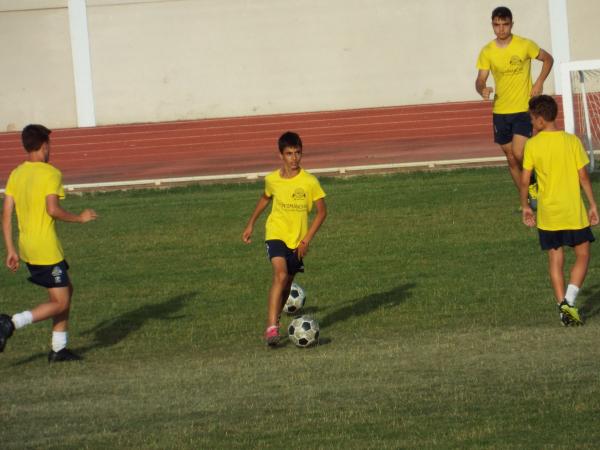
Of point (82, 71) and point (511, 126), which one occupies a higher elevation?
point (82, 71)

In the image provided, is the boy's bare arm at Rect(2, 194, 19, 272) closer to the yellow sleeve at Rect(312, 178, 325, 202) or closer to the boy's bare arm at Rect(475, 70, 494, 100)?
the yellow sleeve at Rect(312, 178, 325, 202)

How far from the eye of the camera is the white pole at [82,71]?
36.6m

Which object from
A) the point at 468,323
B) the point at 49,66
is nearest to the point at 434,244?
the point at 468,323

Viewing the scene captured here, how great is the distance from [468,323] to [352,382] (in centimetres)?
215

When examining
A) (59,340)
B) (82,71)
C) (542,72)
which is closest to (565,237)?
(59,340)

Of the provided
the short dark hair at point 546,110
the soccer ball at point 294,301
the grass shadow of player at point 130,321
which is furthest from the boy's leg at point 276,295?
the short dark hair at point 546,110

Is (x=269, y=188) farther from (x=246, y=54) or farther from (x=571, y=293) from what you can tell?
(x=246, y=54)

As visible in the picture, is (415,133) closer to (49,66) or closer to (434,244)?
(49,66)

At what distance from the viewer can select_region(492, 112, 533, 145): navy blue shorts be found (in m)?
13.4

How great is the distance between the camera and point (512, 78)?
43.3 feet

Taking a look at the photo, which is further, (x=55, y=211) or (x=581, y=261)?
(x=581, y=261)

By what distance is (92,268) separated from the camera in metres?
13.4

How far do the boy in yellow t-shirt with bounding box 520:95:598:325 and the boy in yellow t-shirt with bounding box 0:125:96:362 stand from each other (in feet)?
11.2

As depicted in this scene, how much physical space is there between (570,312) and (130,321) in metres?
3.96
